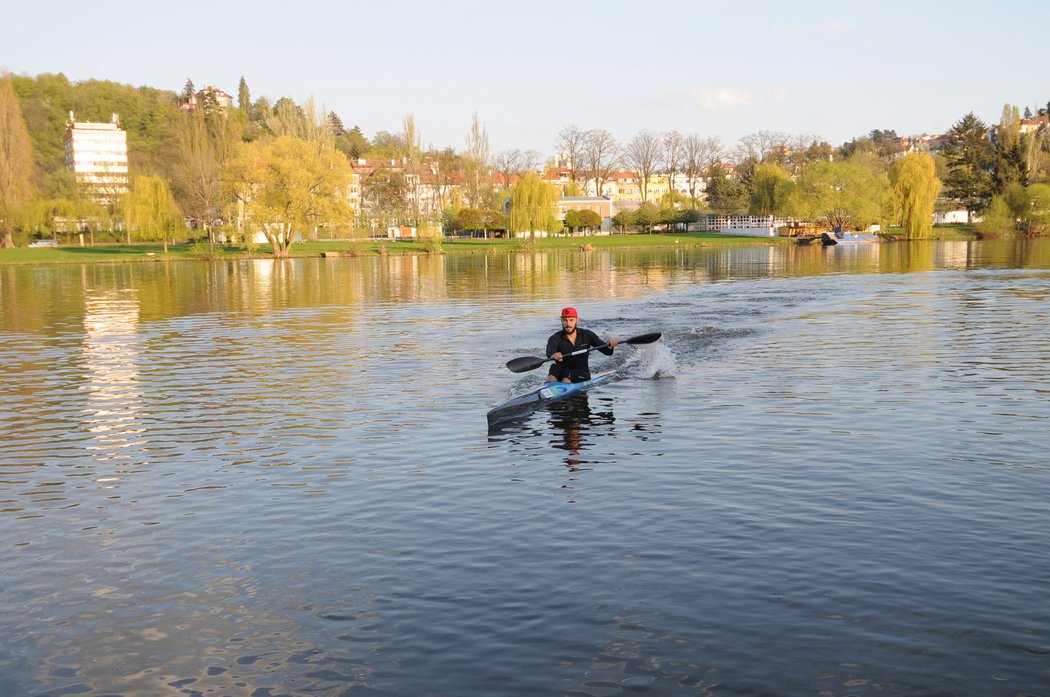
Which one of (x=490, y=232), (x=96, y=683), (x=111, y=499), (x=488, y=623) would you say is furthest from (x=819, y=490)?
(x=490, y=232)

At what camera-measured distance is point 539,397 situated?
62.7ft

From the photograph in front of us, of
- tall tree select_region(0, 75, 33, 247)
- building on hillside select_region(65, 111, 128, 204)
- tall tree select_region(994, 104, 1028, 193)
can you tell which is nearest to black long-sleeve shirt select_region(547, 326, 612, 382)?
tall tree select_region(0, 75, 33, 247)

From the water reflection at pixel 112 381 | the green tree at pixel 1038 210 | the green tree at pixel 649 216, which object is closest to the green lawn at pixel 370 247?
the green tree at pixel 649 216

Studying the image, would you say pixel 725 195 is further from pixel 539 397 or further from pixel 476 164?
pixel 539 397

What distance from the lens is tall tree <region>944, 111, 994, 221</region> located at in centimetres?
12850

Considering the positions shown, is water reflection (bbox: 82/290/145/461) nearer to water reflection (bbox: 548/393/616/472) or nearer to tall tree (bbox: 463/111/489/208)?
water reflection (bbox: 548/393/616/472)

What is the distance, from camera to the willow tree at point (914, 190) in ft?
368

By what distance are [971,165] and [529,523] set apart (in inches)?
5423

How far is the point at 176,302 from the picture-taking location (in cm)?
4728

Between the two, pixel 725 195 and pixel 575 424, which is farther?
pixel 725 195

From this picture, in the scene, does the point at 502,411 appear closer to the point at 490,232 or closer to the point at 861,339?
the point at 861,339

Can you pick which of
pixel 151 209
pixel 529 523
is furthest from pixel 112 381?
pixel 151 209

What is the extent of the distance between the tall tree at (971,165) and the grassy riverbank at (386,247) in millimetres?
4735

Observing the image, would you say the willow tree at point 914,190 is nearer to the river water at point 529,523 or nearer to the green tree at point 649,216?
the green tree at point 649,216
